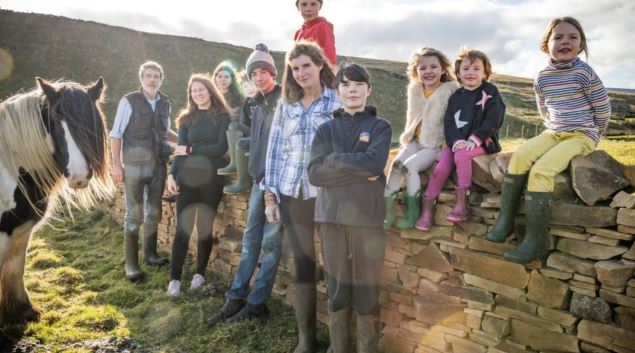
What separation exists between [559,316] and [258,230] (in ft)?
9.04

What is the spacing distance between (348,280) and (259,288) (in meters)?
1.47

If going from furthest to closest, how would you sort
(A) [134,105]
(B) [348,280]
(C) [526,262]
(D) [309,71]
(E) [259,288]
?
(A) [134,105]
(E) [259,288]
(D) [309,71]
(B) [348,280]
(C) [526,262]

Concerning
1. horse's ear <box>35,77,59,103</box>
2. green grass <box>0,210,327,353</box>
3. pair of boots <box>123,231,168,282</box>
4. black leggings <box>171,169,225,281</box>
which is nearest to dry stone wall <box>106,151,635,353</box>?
green grass <box>0,210,327,353</box>

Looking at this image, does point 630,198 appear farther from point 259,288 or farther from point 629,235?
point 259,288

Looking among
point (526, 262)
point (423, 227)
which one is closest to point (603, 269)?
point (526, 262)

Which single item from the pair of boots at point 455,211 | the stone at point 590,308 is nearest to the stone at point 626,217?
the stone at point 590,308

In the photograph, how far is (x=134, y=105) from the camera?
18.0ft

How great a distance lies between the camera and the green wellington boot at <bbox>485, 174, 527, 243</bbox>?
9.31 ft

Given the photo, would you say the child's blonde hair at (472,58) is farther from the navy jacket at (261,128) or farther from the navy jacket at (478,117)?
the navy jacket at (261,128)

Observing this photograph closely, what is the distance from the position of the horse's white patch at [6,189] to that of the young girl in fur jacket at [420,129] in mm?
3487

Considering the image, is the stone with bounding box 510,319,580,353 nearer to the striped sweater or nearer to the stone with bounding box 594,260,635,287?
the stone with bounding box 594,260,635,287

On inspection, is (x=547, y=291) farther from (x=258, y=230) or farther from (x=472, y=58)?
(x=258, y=230)

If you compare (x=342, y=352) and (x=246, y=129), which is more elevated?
(x=246, y=129)

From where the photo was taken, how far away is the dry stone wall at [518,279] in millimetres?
2623
